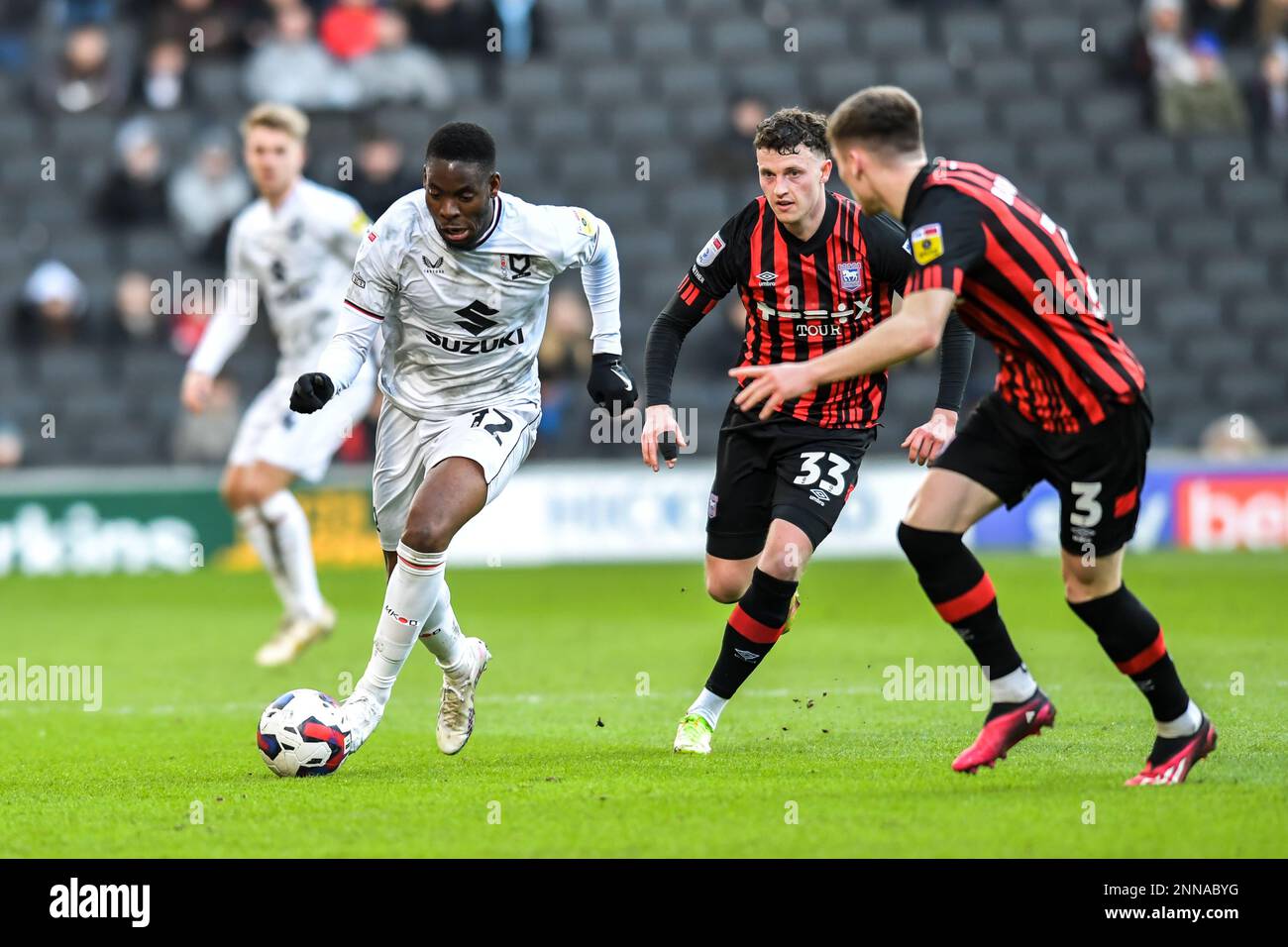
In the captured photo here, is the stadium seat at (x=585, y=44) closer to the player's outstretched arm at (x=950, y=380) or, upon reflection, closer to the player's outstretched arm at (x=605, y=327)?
the player's outstretched arm at (x=605, y=327)

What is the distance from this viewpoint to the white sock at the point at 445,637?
23.3 ft

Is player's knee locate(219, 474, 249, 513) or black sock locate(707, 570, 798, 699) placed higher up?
player's knee locate(219, 474, 249, 513)

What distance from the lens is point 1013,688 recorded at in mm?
6184

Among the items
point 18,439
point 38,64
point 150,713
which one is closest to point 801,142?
point 150,713

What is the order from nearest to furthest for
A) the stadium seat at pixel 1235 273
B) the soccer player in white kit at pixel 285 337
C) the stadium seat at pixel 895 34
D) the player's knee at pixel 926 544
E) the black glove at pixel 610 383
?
the player's knee at pixel 926 544, the black glove at pixel 610 383, the soccer player in white kit at pixel 285 337, the stadium seat at pixel 1235 273, the stadium seat at pixel 895 34

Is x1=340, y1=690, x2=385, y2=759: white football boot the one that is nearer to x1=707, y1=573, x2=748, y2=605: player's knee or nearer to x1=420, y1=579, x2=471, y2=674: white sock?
x1=420, y1=579, x2=471, y2=674: white sock

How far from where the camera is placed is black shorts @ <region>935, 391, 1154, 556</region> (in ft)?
19.3

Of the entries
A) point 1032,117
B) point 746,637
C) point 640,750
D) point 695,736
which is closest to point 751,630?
point 746,637

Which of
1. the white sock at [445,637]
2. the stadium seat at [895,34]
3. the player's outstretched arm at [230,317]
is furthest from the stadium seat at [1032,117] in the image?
the white sock at [445,637]

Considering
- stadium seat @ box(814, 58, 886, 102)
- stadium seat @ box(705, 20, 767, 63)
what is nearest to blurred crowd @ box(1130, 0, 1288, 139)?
stadium seat @ box(814, 58, 886, 102)

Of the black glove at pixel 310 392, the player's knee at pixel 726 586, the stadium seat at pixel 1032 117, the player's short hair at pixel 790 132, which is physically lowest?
the player's knee at pixel 726 586

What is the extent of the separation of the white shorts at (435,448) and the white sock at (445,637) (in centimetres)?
42

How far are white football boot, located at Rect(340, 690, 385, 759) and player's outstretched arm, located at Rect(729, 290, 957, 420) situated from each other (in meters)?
1.99

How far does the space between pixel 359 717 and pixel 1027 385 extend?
2691mm
